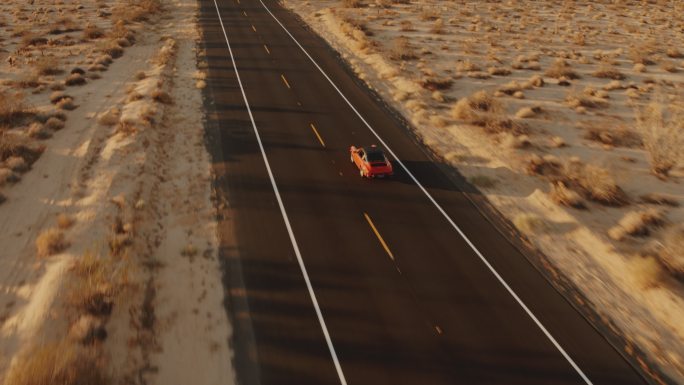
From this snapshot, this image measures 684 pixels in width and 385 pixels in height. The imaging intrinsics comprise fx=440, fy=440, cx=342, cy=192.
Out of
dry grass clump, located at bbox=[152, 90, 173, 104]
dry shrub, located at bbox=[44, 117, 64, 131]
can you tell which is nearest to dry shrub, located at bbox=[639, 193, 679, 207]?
dry grass clump, located at bbox=[152, 90, 173, 104]

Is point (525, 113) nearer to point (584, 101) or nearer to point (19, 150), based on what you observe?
point (584, 101)

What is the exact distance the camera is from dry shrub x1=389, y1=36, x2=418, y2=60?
41.0 meters

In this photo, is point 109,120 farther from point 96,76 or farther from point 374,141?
point 374,141

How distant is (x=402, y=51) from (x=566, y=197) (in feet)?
83.6

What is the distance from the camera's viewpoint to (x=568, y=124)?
28.4 meters

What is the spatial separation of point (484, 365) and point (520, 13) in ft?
202

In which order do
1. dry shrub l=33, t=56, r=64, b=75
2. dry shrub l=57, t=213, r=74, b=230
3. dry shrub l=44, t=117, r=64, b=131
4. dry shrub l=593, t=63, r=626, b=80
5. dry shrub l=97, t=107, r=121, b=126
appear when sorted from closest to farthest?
dry shrub l=57, t=213, r=74, b=230
dry shrub l=44, t=117, r=64, b=131
dry shrub l=97, t=107, r=121, b=126
dry shrub l=33, t=56, r=64, b=75
dry shrub l=593, t=63, r=626, b=80

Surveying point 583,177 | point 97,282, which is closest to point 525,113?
point 583,177

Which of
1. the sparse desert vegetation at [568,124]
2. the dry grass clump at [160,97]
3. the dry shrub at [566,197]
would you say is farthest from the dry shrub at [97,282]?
the dry shrub at [566,197]

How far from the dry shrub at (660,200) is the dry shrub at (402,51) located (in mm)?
25405

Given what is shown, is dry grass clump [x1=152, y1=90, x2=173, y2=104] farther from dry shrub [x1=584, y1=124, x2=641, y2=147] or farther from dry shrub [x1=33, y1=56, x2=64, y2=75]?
dry shrub [x1=584, y1=124, x2=641, y2=147]

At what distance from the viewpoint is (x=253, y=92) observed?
32.4 meters

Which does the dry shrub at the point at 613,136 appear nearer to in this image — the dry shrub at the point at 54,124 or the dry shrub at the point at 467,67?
the dry shrub at the point at 467,67

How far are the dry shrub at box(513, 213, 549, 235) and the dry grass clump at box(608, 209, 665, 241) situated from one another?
2.63m
